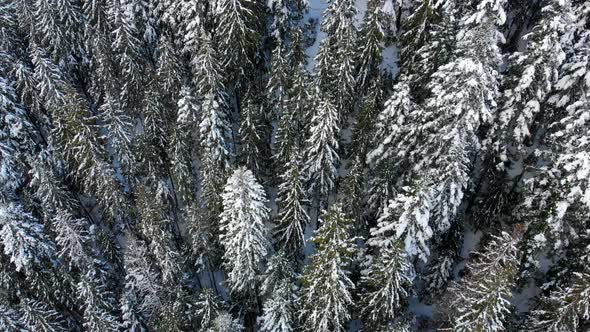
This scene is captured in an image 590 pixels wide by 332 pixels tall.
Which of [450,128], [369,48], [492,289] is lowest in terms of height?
[492,289]

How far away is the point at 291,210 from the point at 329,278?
6557 millimetres

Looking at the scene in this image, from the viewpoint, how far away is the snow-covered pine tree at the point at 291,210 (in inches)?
1037

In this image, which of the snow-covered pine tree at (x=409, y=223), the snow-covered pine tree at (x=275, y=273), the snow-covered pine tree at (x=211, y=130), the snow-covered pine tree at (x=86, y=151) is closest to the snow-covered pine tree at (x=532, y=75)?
the snow-covered pine tree at (x=409, y=223)

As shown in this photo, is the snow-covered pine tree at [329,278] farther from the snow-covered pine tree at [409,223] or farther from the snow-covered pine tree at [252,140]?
the snow-covered pine tree at [252,140]

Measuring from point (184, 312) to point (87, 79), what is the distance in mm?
25746

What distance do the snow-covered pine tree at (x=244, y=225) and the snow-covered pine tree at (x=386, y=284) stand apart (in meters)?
5.98

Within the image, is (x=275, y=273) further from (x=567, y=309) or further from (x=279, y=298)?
(x=567, y=309)

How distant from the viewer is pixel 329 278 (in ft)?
70.7

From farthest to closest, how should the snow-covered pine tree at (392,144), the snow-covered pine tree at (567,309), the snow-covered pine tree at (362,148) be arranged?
the snow-covered pine tree at (362,148) → the snow-covered pine tree at (392,144) → the snow-covered pine tree at (567,309)

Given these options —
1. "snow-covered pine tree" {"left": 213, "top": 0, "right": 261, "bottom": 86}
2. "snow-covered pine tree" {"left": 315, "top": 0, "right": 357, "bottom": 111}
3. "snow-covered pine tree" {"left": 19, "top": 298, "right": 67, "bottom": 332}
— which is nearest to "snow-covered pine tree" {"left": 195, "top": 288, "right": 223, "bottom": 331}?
"snow-covered pine tree" {"left": 19, "top": 298, "right": 67, "bottom": 332}

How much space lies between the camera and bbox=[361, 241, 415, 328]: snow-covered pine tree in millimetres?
21438

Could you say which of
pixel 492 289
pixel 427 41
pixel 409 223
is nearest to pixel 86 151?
pixel 409 223

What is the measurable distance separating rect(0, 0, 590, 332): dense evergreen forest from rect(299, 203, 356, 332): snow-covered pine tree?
0.13m

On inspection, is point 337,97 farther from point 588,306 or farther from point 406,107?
point 588,306
